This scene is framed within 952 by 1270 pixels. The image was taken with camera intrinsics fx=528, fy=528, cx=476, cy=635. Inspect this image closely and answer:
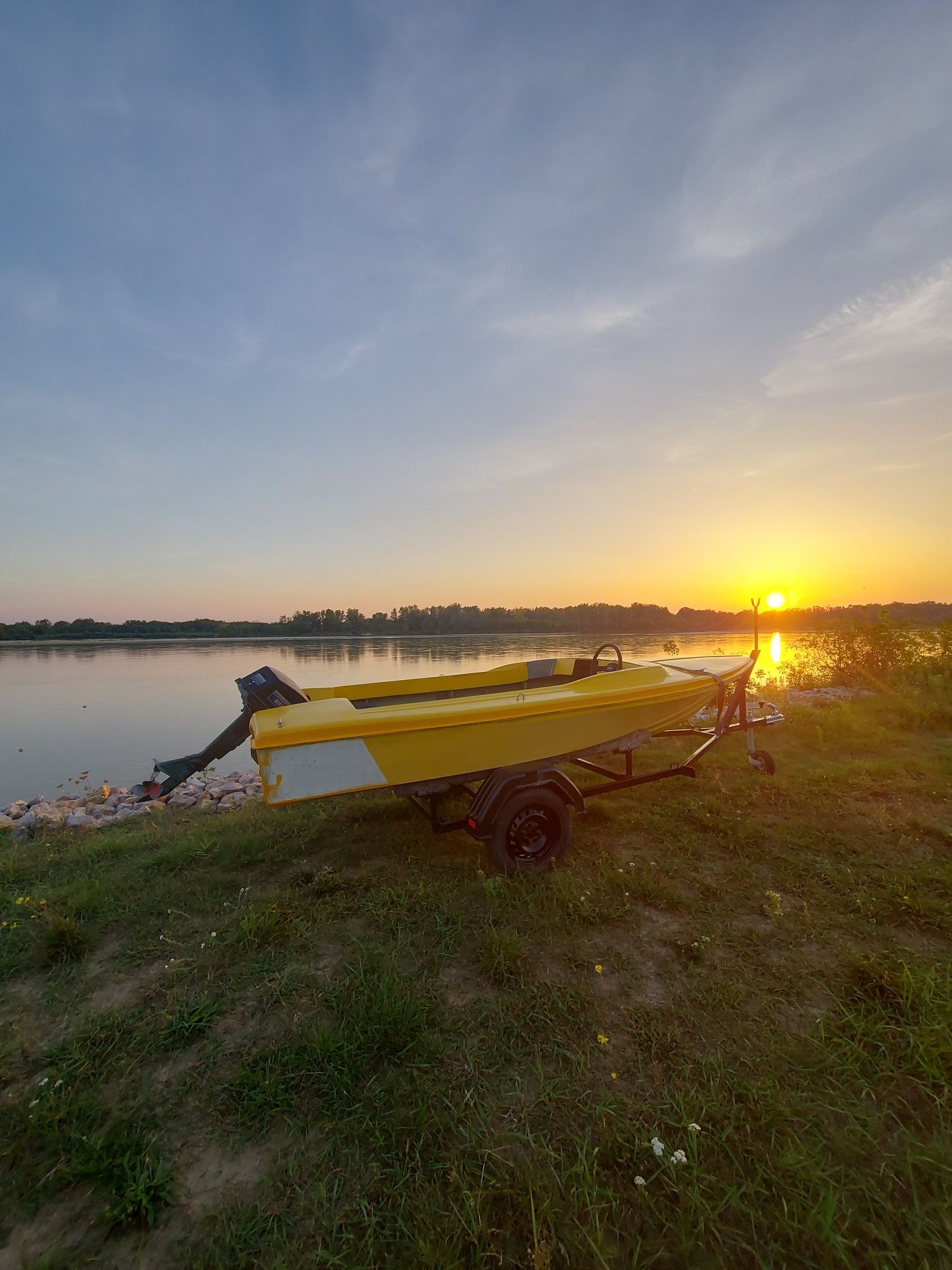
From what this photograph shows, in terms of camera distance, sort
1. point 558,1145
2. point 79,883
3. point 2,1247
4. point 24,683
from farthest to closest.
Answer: point 24,683 → point 79,883 → point 558,1145 → point 2,1247

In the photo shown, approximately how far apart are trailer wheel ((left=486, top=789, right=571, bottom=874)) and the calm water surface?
3.28m

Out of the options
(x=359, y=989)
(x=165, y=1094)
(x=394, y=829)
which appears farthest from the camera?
(x=394, y=829)

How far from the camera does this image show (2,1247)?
5.21 feet

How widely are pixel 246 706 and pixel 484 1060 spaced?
10.3 feet

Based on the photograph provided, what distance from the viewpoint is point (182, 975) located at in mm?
2709

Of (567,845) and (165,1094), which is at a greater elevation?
(567,845)

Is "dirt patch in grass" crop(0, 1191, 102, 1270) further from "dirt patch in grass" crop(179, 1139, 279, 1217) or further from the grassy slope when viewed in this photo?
"dirt patch in grass" crop(179, 1139, 279, 1217)

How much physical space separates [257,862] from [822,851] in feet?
13.8

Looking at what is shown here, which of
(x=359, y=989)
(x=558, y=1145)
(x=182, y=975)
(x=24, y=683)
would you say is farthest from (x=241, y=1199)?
(x=24, y=683)

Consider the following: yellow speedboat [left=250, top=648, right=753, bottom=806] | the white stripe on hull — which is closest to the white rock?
yellow speedboat [left=250, top=648, right=753, bottom=806]

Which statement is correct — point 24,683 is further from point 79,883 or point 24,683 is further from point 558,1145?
point 558,1145

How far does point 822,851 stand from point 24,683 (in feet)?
82.1

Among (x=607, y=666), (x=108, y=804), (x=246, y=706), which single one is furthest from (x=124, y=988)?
(x=108, y=804)

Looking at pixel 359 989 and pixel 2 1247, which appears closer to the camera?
pixel 2 1247
